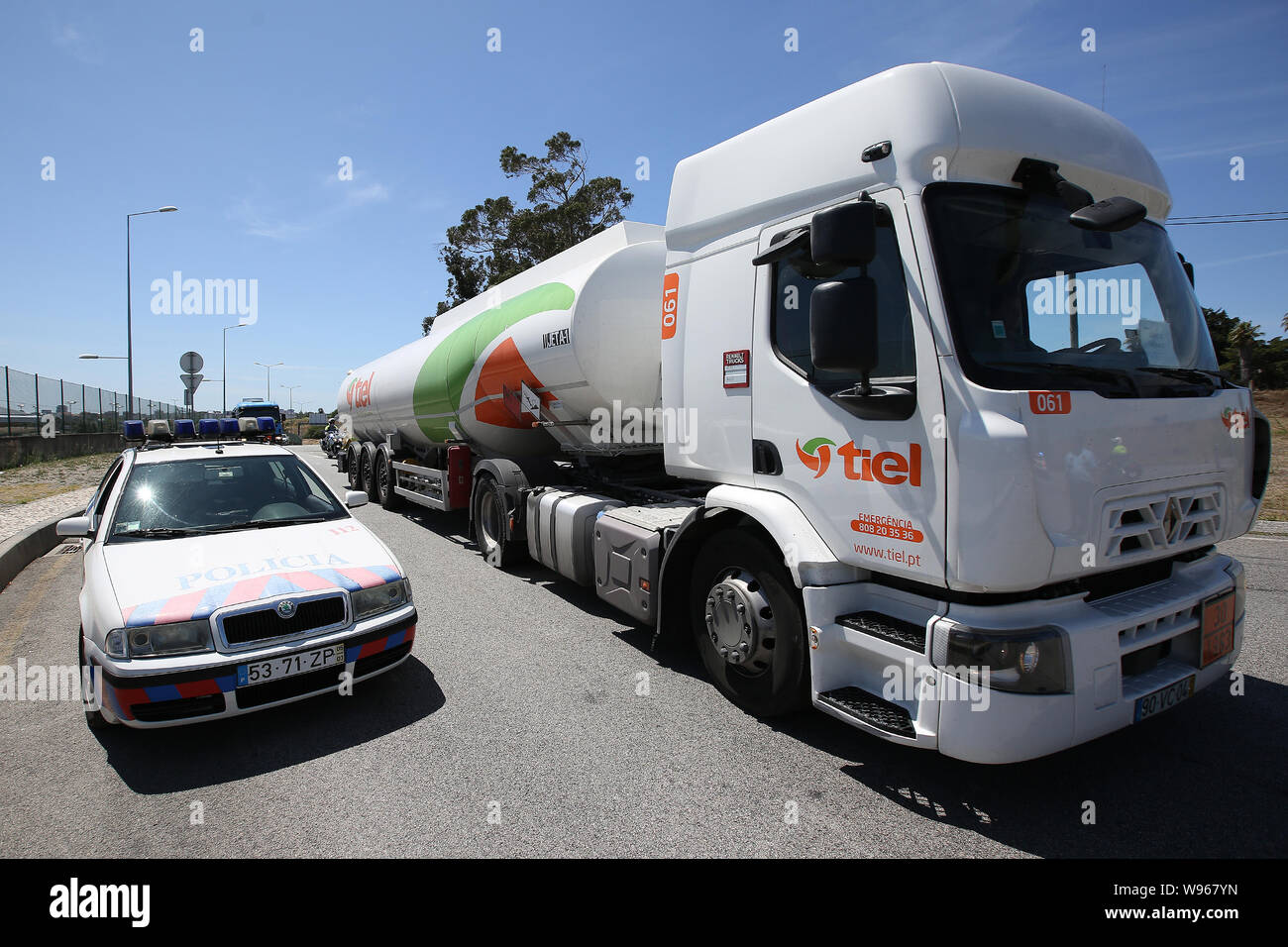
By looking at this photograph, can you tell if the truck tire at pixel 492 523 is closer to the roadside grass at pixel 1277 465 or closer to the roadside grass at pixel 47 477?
the roadside grass at pixel 1277 465

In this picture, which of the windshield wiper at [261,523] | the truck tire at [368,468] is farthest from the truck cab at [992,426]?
the truck tire at [368,468]

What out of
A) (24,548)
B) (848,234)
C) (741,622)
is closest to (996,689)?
(741,622)

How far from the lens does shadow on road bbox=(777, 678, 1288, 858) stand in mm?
2830

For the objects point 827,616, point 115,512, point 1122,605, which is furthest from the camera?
point 115,512

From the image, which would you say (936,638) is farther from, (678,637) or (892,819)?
(678,637)

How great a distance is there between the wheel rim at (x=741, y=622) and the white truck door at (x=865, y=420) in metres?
0.59

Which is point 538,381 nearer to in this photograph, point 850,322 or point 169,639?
point 169,639

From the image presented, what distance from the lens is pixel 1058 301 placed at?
10.5 ft

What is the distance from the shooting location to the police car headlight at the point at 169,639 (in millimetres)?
3439

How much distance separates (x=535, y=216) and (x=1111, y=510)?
29.1m

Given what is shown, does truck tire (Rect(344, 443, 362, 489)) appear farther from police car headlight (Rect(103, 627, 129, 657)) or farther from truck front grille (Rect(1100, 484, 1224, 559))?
truck front grille (Rect(1100, 484, 1224, 559))

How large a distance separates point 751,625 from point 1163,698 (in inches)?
74.7
